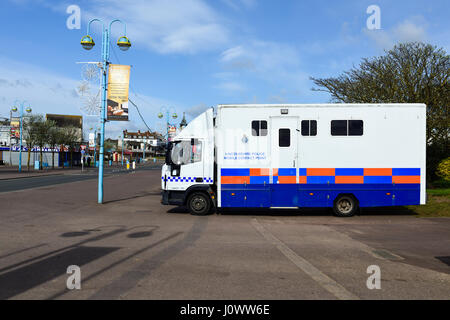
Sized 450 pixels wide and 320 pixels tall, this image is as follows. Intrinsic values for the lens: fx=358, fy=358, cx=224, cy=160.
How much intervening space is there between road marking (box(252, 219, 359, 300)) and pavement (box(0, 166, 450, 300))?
0.7 inches

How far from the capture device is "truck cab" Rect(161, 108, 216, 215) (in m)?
11.7

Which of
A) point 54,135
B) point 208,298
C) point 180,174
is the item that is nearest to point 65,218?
point 180,174

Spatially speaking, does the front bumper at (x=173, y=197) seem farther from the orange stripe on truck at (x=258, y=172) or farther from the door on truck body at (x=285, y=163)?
the door on truck body at (x=285, y=163)

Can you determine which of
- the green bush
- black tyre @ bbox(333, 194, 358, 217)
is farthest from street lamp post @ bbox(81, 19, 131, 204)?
the green bush

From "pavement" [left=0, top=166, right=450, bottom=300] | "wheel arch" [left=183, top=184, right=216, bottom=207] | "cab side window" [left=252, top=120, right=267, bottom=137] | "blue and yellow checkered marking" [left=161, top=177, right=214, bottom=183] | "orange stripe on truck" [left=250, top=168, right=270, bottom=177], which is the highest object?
"cab side window" [left=252, top=120, right=267, bottom=137]

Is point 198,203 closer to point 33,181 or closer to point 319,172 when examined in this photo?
point 319,172

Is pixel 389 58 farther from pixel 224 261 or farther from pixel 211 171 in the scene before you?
pixel 224 261

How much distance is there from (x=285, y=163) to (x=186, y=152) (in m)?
3.26

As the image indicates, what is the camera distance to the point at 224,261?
20.4ft

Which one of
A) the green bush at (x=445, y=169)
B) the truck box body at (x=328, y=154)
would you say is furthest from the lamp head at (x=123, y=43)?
the green bush at (x=445, y=169)

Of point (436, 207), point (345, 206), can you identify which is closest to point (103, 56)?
point (345, 206)

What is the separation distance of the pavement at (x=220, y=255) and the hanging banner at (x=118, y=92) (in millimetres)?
4225

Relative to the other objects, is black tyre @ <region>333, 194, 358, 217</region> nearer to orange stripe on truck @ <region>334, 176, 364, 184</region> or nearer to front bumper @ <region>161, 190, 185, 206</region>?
orange stripe on truck @ <region>334, 176, 364, 184</region>

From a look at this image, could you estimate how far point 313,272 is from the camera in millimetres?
5594
